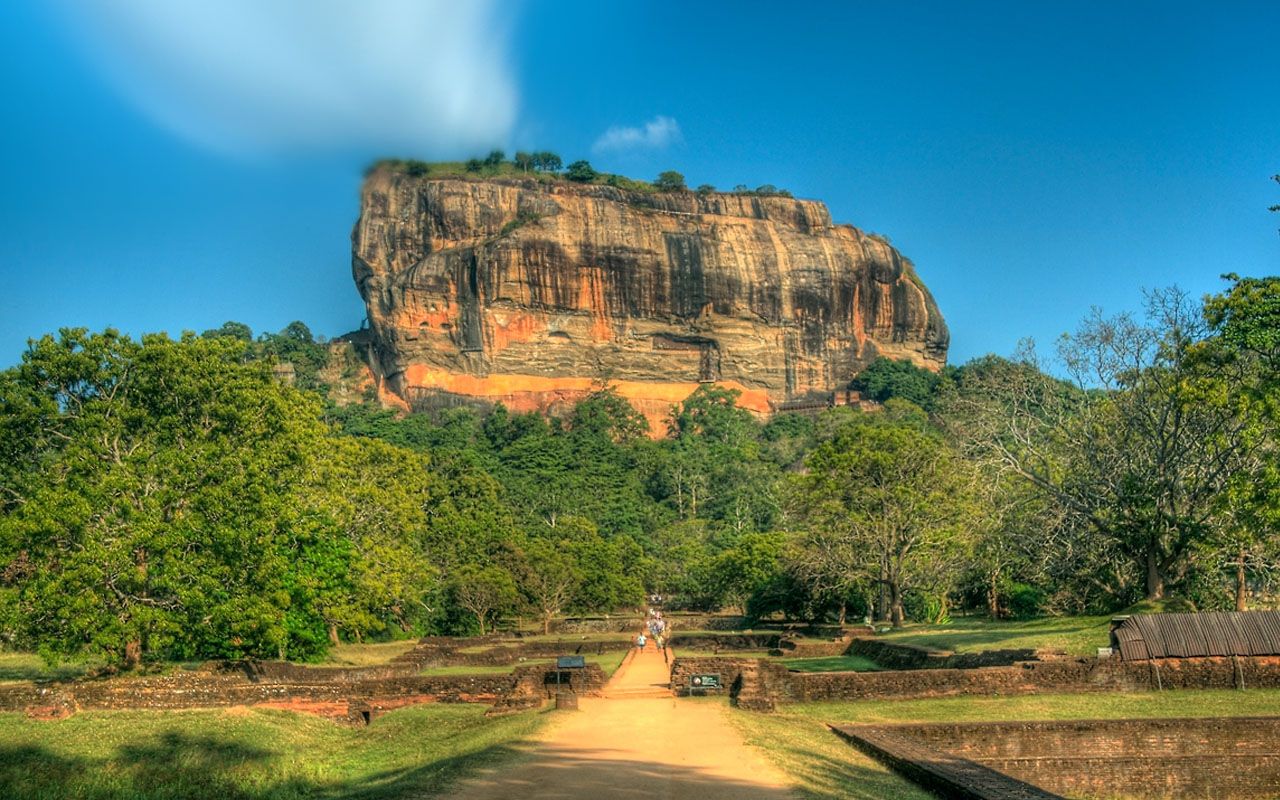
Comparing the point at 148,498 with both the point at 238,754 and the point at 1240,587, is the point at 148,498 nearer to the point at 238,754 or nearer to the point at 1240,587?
the point at 238,754

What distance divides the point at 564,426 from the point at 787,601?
223 ft

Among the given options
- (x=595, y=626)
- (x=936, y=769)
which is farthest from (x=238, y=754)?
(x=595, y=626)

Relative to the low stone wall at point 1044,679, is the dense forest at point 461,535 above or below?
above

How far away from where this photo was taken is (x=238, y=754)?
14781 mm

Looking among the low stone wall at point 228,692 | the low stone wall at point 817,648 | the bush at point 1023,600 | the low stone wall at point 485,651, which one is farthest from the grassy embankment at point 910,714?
the bush at point 1023,600

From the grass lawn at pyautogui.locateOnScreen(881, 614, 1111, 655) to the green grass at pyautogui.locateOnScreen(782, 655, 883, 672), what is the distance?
1.04 meters

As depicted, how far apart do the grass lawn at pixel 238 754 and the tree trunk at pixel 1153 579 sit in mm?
15259

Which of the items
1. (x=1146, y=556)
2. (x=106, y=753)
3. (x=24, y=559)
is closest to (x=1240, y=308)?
(x=1146, y=556)

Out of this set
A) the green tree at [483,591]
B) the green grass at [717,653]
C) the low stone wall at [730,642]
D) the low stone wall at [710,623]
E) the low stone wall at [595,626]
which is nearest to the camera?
the green grass at [717,653]

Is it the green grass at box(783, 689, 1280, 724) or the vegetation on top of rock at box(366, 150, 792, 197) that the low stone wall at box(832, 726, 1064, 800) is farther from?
the vegetation on top of rock at box(366, 150, 792, 197)

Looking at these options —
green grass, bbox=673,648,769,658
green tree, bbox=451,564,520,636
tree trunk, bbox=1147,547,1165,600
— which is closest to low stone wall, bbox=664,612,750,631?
green tree, bbox=451,564,520,636

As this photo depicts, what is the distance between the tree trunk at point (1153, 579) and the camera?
24.5 meters

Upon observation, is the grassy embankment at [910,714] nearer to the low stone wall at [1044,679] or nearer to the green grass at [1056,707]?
the green grass at [1056,707]

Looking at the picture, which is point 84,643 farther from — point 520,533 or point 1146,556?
point 520,533
